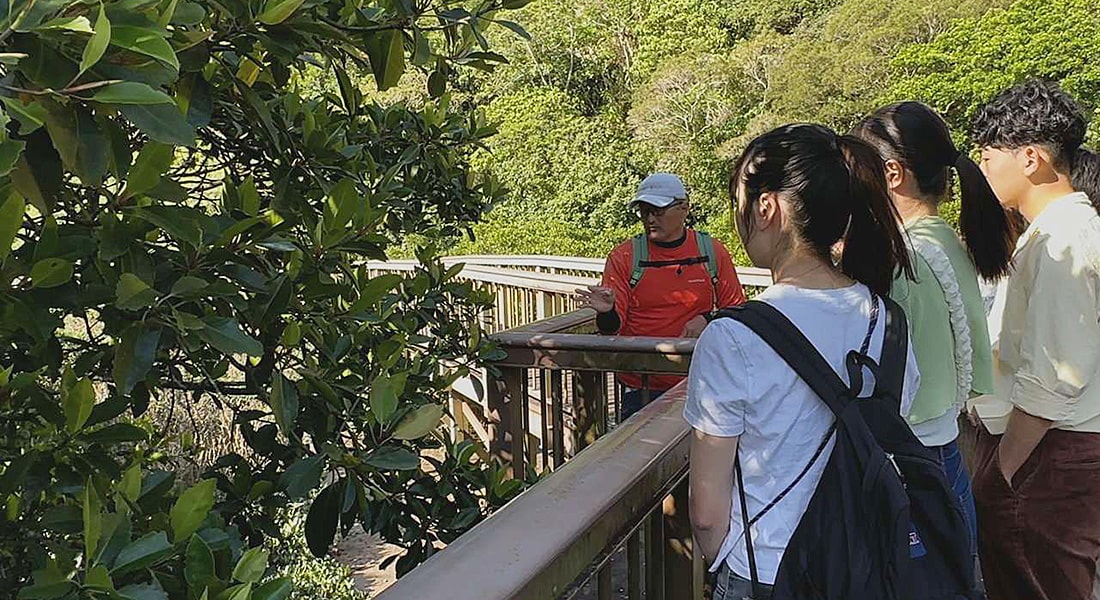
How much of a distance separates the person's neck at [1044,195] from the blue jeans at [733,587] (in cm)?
128

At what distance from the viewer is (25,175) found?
892mm

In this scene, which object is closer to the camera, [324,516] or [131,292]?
[131,292]

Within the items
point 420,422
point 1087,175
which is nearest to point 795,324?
point 420,422

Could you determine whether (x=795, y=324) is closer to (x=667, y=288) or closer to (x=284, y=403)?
(x=284, y=403)

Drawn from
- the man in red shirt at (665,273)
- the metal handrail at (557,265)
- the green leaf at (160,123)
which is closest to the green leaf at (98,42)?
the green leaf at (160,123)

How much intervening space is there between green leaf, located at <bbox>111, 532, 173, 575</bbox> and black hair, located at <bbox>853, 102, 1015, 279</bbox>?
5.30ft

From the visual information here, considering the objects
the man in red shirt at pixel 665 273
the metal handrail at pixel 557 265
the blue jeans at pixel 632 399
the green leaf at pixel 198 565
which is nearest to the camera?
the green leaf at pixel 198 565

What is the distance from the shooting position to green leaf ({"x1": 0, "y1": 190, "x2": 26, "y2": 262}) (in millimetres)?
810

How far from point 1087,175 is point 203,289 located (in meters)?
2.11

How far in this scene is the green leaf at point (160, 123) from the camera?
2.71 ft

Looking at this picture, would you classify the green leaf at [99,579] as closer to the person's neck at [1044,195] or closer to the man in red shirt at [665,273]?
the person's neck at [1044,195]

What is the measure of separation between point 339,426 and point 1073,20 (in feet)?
69.8

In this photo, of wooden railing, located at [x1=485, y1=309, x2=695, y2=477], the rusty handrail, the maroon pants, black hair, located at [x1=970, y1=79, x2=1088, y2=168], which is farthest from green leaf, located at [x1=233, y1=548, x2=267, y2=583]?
wooden railing, located at [x1=485, y1=309, x2=695, y2=477]

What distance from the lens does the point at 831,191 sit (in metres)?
1.52
